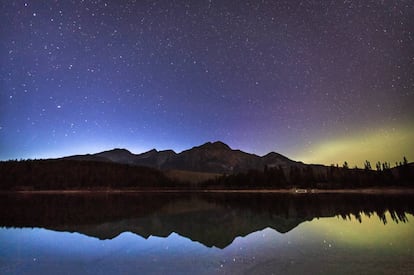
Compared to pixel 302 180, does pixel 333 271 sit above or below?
below

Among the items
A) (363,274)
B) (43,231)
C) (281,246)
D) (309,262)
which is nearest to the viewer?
(363,274)

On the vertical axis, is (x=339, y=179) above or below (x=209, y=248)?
above

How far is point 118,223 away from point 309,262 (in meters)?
24.7

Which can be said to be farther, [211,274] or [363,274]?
[211,274]

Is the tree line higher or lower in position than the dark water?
higher

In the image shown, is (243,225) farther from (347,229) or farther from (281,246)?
(281,246)

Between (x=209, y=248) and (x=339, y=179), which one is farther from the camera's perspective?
(x=339, y=179)

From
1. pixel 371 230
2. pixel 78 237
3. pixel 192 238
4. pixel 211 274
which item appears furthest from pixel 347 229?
pixel 78 237

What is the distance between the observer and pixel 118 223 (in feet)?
124

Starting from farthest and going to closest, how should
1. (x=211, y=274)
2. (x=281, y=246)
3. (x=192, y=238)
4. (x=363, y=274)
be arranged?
(x=192, y=238) → (x=281, y=246) → (x=211, y=274) → (x=363, y=274)

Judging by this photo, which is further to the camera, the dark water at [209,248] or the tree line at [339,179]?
the tree line at [339,179]

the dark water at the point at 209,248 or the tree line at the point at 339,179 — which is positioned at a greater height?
the tree line at the point at 339,179

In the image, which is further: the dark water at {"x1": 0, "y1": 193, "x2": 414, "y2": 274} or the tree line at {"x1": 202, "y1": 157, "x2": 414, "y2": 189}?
the tree line at {"x1": 202, "y1": 157, "x2": 414, "y2": 189}

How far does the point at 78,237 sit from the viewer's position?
94.8ft
